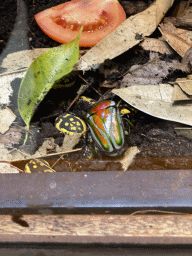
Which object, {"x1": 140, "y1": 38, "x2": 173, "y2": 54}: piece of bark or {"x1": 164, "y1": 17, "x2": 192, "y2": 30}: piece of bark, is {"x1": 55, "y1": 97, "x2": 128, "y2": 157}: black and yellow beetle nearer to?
{"x1": 140, "y1": 38, "x2": 173, "y2": 54}: piece of bark

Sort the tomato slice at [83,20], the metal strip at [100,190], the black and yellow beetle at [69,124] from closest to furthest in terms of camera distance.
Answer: the metal strip at [100,190], the black and yellow beetle at [69,124], the tomato slice at [83,20]

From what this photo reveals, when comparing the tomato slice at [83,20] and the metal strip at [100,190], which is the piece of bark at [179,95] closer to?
the metal strip at [100,190]

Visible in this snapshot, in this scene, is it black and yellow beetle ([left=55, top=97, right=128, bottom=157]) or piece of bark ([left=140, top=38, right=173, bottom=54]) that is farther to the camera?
piece of bark ([left=140, top=38, right=173, bottom=54])

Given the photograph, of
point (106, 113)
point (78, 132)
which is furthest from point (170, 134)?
point (78, 132)

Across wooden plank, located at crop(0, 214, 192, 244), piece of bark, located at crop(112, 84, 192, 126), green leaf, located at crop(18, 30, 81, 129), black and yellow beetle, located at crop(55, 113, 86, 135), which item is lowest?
wooden plank, located at crop(0, 214, 192, 244)

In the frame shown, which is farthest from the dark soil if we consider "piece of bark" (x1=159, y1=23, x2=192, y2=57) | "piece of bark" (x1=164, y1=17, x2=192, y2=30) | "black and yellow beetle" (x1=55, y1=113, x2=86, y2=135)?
"piece of bark" (x1=164, y1=17, x2=192, y2=30)

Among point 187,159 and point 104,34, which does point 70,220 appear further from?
point 104,34

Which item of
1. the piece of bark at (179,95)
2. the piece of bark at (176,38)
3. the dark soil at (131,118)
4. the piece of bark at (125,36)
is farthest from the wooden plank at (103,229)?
the piece of bark at (176,38)
